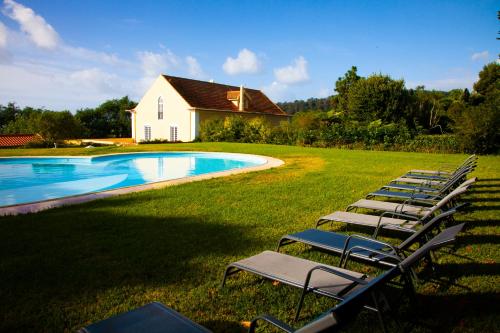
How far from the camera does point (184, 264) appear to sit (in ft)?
13.9

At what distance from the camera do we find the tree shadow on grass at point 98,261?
10.6 ft

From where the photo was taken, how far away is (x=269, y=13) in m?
24.9

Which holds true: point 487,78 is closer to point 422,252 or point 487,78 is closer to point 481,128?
point 481,128

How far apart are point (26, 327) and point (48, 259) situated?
1.51 meters

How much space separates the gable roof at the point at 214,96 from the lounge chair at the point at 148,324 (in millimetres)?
34283

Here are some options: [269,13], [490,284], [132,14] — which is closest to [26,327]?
[490,284]

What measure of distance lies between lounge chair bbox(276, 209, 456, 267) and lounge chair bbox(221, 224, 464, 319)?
47 cm

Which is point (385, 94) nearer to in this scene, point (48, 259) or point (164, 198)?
point (164, 198)

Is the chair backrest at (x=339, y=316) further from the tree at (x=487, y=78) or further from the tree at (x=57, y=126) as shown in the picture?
the tree at (x=487, y=78)

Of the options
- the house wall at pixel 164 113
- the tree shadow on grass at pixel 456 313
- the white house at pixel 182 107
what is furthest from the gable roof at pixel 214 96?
the tree shadow on grass at pixel 456 313

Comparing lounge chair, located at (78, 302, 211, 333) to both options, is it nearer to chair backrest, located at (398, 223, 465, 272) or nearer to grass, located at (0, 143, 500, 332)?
grass, located at (0, 143, 500, 332)

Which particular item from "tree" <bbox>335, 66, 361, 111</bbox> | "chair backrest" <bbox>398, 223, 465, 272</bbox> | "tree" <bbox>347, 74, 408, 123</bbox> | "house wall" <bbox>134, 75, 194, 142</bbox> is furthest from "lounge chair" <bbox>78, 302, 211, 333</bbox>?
"tree" <bbox>335, 66, 361, 111</bbox>

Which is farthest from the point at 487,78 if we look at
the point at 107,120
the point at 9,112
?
the point at 9,112

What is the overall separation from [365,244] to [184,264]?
7.15 feet
